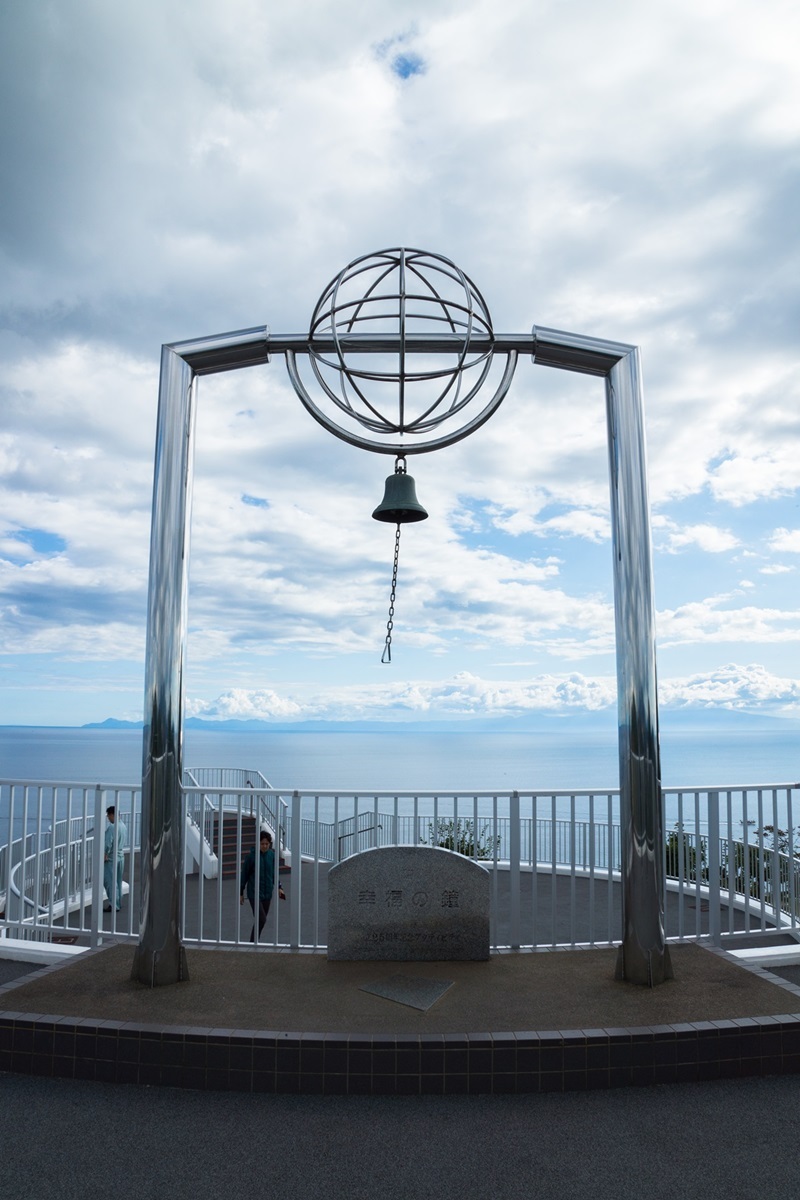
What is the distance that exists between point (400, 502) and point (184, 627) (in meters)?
1.70

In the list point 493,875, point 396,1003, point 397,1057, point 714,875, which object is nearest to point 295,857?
point 396,1003

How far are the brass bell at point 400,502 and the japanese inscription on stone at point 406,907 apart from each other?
232cm

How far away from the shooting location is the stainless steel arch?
525 centimetres

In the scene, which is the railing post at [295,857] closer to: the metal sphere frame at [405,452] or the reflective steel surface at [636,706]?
the metal sphere frame at [405,452]

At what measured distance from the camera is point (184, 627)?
5.49 meters

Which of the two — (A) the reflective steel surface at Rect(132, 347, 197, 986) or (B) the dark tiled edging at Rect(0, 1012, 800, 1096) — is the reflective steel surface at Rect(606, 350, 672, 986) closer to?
(B) the dark tiled edging at Rect(0, 1012, 800, 1096)

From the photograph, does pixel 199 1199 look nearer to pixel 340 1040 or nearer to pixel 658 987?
pixel 340 1040

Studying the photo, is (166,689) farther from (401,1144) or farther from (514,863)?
(401,1144)

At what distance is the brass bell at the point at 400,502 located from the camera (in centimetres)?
573

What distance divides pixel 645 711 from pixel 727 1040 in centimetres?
189

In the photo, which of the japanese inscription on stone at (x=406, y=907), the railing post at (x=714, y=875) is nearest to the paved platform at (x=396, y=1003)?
the japanese inscription on stone at (x=406, y=907)

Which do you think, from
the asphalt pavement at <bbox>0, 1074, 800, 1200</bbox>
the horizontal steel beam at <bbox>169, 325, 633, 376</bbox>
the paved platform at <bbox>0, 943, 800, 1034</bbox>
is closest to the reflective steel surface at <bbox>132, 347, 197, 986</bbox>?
the horizontal steel beam at <bbox>169, 325, 633, 376</bbox>

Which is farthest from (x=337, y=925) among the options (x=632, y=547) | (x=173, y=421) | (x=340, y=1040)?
(x=173, y=421)

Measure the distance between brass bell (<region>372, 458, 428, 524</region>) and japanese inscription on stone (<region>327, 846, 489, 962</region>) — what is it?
7.60 feet
